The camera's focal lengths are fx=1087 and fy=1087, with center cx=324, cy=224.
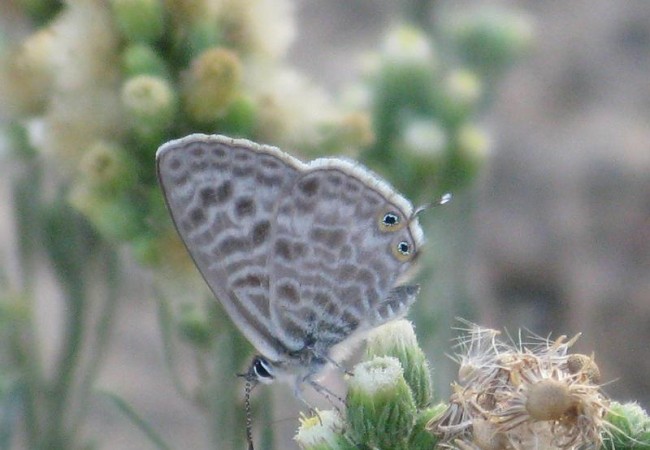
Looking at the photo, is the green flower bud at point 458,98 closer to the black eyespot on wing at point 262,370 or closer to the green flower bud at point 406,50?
the green flower bud at point 406,50

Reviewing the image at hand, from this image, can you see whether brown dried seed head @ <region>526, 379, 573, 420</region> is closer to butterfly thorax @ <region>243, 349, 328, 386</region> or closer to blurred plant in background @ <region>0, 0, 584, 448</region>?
butterfly thorax @ <region>243, 349, 328, 386</region>

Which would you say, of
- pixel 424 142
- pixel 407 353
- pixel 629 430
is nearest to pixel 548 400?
pixel 629 430

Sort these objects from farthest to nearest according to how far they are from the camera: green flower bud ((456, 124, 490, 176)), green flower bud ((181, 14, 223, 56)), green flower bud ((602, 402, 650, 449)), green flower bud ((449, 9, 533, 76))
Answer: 1. green flower bud ((449, 9, 533, 76))
2. green flower bud ((456, 124, 490, 176))
3. green flower bud ((181, 14, 223, 56))
4. green flower bud ((602, 402, 650, 449))

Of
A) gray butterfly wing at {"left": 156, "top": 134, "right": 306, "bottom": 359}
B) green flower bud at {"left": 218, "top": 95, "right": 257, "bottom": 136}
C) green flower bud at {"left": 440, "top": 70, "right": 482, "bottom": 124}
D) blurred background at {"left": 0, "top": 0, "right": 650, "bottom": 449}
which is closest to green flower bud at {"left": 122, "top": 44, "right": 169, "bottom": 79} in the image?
blurred background at {"left": 0, "top": 0, "right": 650, "bottom": 449}

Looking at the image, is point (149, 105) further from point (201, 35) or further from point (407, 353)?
point (407, 353)

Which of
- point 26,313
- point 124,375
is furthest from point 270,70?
point 124,375

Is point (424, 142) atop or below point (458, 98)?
below

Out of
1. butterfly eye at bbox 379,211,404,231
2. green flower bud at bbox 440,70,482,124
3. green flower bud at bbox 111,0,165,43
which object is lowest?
butterfly eye at bbox 379,211,404,231

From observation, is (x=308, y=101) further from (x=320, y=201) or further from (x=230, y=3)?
(x=320, y=201)

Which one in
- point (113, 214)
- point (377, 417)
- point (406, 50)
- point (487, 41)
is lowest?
point (377, 417)
